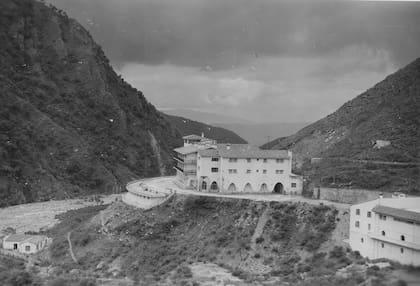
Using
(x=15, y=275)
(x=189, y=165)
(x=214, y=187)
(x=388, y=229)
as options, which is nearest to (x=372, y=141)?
(x=214, y=187)

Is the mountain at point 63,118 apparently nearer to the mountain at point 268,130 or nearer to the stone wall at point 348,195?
the mountain at point 268,130

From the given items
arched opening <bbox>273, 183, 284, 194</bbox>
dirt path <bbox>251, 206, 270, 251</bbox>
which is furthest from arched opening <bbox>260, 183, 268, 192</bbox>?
dirt path <bbox>251, 206, 270, 251</bbox>

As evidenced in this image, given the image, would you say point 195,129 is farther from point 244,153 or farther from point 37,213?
point 244,153

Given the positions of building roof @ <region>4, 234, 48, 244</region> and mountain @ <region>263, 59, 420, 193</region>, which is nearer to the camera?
building roof @ <region>4, 234, 48, 244</region>

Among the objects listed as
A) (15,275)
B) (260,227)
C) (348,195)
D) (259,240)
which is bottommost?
(15,275)

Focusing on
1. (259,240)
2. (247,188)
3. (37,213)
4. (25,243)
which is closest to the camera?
(259,240)

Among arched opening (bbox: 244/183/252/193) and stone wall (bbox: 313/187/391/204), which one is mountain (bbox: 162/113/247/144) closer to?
arched opening (bbox: 244/183/252/193)

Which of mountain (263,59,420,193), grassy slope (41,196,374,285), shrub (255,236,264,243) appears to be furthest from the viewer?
mountain (263,59,420,193)
